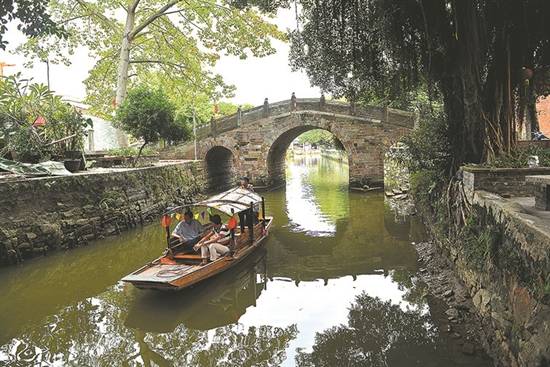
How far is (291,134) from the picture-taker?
24062 millimetres

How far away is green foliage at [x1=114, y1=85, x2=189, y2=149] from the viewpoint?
1495 centimetres

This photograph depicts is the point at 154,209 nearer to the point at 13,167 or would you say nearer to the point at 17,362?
the point at 13,167

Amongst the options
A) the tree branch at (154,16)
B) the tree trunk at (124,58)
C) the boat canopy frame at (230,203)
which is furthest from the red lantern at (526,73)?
the tree trunk at (124,58)

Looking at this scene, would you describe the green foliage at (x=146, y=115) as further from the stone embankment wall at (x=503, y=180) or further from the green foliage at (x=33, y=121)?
the stone embankment wall at (x=503, y=180)

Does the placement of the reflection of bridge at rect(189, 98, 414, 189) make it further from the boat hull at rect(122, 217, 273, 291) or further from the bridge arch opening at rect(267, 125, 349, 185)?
the boat hull at rect(122, 217, 273, 291)

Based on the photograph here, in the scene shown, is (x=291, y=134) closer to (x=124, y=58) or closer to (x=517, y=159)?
(x=124, y=58)

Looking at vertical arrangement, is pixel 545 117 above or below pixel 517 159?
above

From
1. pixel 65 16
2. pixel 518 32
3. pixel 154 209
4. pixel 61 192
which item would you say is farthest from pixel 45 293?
pixel 65 16

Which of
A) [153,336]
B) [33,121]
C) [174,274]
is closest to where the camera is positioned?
[153,336]

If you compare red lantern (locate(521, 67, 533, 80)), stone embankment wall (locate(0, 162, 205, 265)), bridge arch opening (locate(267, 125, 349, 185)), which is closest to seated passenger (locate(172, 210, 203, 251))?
stone embankment wall (locate(0, 162, 205, 265))

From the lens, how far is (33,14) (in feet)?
12.7

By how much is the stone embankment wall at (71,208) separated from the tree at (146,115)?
1.51 metres

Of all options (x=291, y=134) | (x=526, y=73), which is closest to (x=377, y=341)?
(x=526, y=73)

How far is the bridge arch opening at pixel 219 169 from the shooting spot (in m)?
23.2
